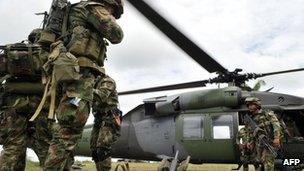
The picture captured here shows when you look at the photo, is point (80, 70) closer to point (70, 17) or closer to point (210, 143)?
point (70, 17)

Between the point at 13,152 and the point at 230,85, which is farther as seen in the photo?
the point at 230,85

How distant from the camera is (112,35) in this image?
15.3ft

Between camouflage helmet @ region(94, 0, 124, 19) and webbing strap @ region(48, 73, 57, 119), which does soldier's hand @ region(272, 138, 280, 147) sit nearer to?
camouflage helmet @ region(94, 0, 124, 19)

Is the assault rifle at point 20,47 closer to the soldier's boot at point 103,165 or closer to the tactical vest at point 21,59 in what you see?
the tactical vest at point 21,59

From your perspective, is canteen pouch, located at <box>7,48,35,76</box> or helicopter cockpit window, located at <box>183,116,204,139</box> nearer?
canteen pouch, located at <box>7,48,35,76</box>

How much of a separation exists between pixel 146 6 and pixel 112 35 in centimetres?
74

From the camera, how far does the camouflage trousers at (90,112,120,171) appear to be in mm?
5738

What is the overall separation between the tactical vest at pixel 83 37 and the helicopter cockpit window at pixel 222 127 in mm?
7050

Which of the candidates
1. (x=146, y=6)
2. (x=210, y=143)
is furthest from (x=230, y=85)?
(x=146, y=6)

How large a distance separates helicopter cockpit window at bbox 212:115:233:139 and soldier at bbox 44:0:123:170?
6979mm

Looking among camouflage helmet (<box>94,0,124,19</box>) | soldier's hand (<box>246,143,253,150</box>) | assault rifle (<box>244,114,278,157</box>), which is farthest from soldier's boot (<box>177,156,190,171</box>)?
camouflage helmet (<box>94,0,124,19</box>)

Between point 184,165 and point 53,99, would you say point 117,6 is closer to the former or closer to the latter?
point 53,99

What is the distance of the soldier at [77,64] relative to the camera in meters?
4.38

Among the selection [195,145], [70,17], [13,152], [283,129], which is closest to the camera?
[70,17]
